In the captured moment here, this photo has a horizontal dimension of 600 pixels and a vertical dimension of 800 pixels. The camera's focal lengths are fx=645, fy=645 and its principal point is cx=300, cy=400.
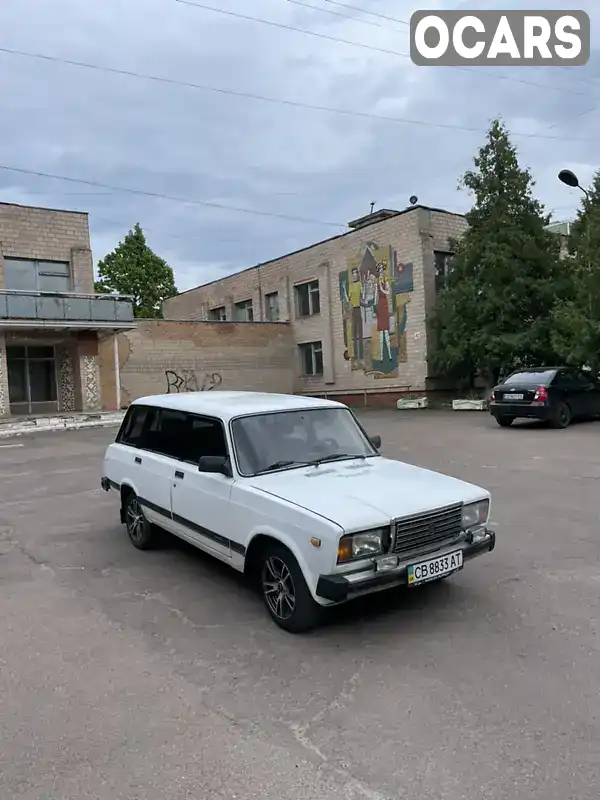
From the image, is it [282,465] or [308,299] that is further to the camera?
[308,299]

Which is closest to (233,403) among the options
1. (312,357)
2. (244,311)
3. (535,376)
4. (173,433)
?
(173,433)

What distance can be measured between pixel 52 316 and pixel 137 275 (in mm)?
24376

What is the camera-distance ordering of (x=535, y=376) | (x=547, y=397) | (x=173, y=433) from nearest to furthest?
(x=173, y=433) < (x=547, y=397) < (x=535, y=376)

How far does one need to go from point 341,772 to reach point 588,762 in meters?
1.07

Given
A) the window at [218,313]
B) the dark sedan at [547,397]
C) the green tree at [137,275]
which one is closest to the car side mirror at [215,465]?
the dark sedan at [547,397]

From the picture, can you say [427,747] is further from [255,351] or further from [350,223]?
[350,223]

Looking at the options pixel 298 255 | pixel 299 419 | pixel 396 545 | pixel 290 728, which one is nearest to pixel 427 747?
pixel 290 728

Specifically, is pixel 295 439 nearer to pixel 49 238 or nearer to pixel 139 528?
pixel 139 528

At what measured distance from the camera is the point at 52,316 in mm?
23797

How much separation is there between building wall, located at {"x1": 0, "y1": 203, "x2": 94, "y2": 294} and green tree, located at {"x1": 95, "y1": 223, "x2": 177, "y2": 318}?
19.5 meters

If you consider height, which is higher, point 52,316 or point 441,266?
point 441,266

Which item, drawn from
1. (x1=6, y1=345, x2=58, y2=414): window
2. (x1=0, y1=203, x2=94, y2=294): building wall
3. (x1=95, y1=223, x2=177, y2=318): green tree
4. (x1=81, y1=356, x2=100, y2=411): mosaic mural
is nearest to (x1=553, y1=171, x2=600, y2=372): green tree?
(x1=81, y1=356, x2=100, y2=411): mosaic mural

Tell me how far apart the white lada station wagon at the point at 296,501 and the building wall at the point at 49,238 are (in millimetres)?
22115

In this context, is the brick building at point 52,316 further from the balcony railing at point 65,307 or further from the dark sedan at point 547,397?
the dark sedan at point 547,397
